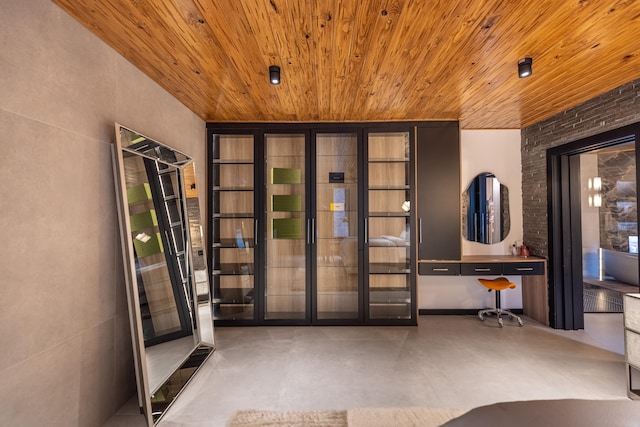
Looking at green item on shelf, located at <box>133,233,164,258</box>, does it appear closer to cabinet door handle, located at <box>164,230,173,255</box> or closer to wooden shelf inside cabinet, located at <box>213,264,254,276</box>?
cabinet door handle, located at <box>164,230,173,255</box>

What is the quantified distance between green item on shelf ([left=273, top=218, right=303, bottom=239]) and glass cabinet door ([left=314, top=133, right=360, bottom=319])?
0.25 m

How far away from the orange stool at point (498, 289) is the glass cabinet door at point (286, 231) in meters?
2.30

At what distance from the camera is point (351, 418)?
1992mm

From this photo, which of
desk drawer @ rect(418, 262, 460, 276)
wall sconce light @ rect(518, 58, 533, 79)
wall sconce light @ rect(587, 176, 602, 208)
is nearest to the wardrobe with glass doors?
desk drawer @ rect(418, 262, 460, 276)

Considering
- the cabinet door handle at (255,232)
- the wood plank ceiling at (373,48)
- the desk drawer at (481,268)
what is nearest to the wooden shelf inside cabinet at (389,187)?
the wood plank ceiling at (373,48)

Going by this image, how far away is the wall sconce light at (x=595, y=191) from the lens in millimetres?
4660

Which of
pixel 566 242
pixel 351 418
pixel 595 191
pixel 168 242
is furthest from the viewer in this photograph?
pixel 595 191

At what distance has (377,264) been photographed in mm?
3859

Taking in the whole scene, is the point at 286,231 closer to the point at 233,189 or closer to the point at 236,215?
the point at 236,215

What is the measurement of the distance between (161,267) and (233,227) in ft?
4.71

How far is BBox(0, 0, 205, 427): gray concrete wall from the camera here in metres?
1.38

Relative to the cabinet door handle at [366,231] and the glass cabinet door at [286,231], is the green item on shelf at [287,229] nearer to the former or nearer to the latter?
the glass cabinet door at [286,231]

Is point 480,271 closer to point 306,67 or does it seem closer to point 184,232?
point 306,67

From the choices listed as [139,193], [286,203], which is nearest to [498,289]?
[286,203]
